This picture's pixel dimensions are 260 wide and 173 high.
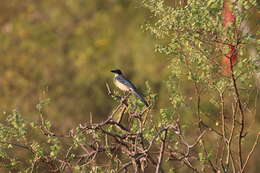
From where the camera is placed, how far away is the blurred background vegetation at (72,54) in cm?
2208

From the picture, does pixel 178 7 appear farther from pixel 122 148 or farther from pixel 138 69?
pixel 138 69

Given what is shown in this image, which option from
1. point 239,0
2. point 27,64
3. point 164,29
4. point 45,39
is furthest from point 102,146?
point 45,39

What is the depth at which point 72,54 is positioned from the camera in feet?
85.8

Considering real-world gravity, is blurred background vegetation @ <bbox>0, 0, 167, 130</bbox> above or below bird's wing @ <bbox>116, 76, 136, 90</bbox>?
above

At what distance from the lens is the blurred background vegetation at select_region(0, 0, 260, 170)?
22.1 meters

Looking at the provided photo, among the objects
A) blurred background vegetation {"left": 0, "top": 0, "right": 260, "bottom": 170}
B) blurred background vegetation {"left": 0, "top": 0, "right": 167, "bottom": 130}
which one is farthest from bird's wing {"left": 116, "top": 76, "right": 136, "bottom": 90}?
blurred background vegetation {"left": 0, "top": 0, "right": 167, "bottom": 130}

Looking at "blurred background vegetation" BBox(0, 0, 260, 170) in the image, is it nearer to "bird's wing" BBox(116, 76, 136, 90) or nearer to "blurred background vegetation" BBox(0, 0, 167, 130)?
"blurred background vegetation" BBox(0, 0, 167, 130)

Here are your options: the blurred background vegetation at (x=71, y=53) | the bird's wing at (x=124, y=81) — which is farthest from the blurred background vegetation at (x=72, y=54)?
the bird's wing at (x=124, y=81)

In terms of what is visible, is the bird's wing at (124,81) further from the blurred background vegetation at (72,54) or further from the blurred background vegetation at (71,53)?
the blurred background vegetation at (71,53)

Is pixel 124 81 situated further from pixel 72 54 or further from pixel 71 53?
pixel 71 53

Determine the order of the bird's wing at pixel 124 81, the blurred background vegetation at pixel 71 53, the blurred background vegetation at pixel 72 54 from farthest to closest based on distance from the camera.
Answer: the blurred background vegetation at pixel 71 53 → the blurred background vegetation at pixel 72 54 → the bird's wing at pixel 124 81

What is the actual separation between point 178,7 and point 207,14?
446 mm

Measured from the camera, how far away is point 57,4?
91.2ft

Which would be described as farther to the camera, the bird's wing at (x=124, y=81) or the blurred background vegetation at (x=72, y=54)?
the blurred background vegetation at (x=72, y=54)
